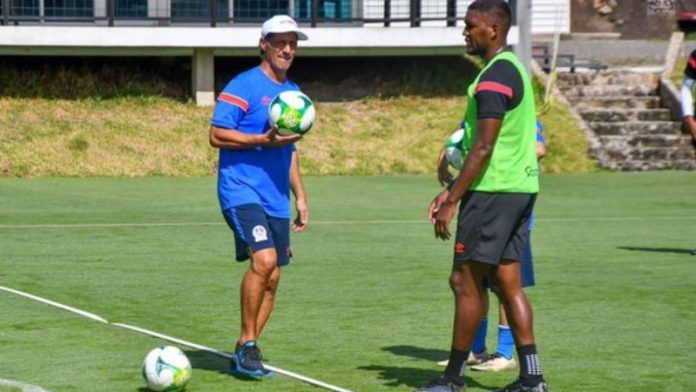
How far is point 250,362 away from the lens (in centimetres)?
948

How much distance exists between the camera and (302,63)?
3338 centimetres

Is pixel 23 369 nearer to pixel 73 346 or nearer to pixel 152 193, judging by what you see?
pixel 73 346

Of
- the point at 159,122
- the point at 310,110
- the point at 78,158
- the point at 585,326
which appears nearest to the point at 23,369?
the point at 310,110

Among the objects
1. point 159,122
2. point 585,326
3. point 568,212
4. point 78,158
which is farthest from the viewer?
point 159,122

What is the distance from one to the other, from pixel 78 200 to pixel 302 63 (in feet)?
37.5

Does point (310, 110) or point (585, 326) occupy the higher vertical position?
point (310, 110)

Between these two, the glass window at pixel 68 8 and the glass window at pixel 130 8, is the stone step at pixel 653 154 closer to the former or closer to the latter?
the glass window at pixel 130 8

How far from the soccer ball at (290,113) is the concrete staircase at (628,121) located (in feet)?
66.9

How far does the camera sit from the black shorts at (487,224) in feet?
28.3

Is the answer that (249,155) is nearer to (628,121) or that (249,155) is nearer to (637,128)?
(637,128)

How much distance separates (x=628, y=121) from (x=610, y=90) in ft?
5.38

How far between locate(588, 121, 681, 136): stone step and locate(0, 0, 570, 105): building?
295cm

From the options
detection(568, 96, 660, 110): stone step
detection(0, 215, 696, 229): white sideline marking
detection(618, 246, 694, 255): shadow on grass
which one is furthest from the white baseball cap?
detection(568, 96, 660, 110): stone step

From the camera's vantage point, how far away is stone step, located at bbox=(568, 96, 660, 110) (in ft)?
103
